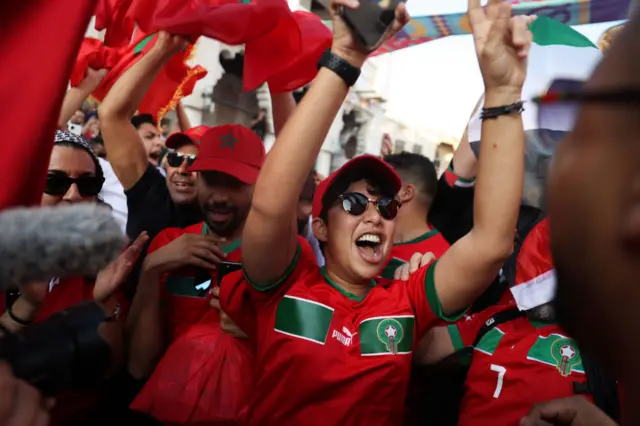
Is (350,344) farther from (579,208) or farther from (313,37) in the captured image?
(313,37)

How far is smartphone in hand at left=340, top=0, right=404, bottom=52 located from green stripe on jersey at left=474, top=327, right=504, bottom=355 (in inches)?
47.1

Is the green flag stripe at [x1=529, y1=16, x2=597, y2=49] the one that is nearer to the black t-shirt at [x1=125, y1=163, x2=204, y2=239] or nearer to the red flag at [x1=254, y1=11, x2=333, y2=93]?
the red flag at [x1=254, y1=11, x2=333, y2=93]

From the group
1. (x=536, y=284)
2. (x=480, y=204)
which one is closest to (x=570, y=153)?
(x=480, y=204)

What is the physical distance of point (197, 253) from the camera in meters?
1.93

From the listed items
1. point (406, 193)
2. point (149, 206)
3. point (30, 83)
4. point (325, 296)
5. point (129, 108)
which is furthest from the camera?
point (406, 193)

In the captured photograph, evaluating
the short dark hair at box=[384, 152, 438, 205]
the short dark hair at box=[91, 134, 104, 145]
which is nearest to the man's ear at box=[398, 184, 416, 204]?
the short dark hair at box=[384, 152, 438, 205]

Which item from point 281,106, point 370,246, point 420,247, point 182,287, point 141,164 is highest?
point 281,106

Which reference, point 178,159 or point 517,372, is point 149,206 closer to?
point 178,159

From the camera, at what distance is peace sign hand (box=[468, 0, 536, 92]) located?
1.43 metres

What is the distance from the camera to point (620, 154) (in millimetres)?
582

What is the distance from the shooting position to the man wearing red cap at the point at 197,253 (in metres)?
1.90

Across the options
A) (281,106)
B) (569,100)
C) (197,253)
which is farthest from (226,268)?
(569,100)

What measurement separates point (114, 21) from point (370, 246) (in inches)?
57.8

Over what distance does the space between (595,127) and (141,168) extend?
210 cm
